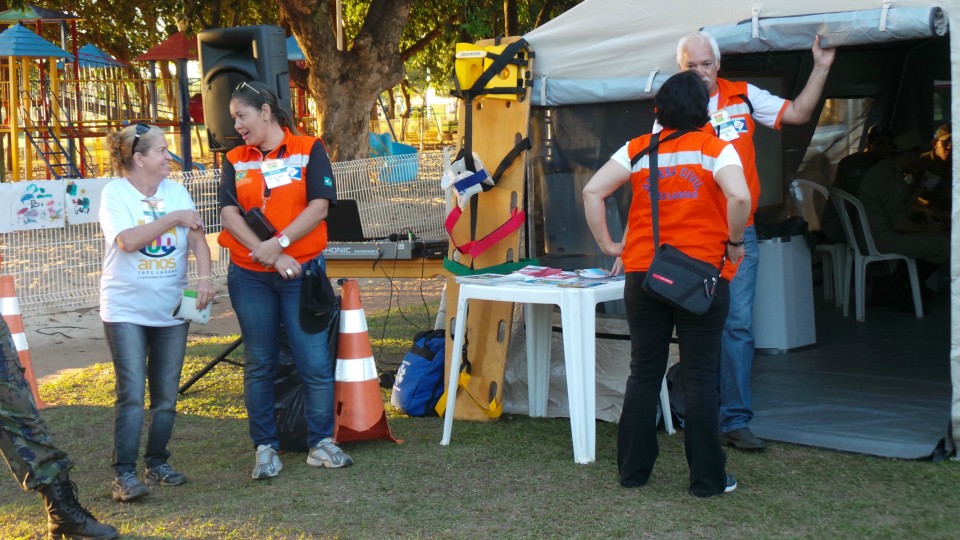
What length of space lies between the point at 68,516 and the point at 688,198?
251 cm

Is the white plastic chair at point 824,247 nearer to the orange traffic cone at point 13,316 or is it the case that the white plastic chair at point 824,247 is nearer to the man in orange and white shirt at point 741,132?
the man in orange and white shirt at point 741,132

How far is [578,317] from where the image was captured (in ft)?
14.9

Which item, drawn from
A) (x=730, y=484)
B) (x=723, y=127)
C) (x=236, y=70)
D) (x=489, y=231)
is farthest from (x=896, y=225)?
(x=236, y=70)

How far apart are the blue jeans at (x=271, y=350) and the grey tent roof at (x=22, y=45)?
13858 mm

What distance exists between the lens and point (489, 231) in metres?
5.49

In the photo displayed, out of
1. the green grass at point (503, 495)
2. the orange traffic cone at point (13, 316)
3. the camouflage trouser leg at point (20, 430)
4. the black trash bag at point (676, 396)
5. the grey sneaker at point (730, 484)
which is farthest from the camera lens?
the orange traffic cone at point (13, 316)

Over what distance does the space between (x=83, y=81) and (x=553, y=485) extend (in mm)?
17402

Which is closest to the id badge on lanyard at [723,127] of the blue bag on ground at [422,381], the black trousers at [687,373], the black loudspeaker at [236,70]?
the black trousers at [687,373]

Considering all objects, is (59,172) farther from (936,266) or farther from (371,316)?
(936,266)

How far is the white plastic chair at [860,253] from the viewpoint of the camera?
7461mm

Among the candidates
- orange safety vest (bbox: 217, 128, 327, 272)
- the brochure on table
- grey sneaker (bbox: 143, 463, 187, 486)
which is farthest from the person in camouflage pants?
the brochure on table

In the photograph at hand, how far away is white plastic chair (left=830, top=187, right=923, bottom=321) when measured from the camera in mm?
7461

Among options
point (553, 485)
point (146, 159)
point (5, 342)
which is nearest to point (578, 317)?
point (553, 485)

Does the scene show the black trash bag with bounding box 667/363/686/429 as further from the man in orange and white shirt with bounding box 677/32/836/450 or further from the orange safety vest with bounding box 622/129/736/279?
the orange safety vest with bounding box 622/129/736/279
